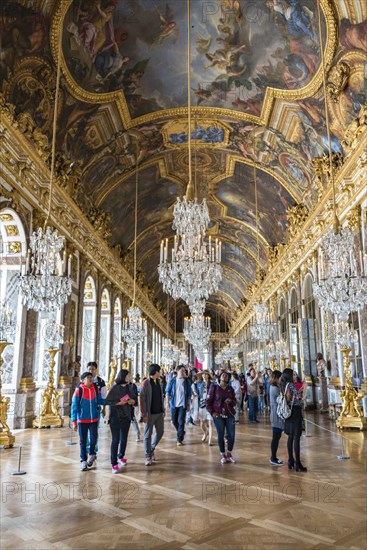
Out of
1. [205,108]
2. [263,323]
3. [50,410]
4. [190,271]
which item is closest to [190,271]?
[190,271]

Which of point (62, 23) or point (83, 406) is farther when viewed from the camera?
point (62, 23)

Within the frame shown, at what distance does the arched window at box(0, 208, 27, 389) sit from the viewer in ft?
30.3

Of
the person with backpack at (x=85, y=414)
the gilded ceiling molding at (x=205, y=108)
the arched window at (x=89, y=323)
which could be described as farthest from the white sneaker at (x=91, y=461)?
the arched window at (x=89, y=323)

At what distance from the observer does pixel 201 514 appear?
12.0ft

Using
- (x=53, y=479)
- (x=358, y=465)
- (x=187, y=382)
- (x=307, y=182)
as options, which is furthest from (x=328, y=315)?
(x=53, y=479)

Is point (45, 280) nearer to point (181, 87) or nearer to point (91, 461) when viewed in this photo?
point (91, 461)

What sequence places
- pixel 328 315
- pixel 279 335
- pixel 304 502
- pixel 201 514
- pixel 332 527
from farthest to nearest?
pixel 279 335 → pixel 328 315 → pixel 304 502 → pixel 201 514 → pixel 332 527

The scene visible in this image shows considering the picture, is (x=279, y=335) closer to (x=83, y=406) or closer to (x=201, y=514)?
(x=83, y=406)

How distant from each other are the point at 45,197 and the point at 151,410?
671 centimetres

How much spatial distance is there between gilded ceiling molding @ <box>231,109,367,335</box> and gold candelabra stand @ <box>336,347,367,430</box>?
3.95 m

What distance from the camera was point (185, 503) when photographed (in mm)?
3979

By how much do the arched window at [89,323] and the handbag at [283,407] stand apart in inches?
438

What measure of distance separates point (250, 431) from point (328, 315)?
186 inches

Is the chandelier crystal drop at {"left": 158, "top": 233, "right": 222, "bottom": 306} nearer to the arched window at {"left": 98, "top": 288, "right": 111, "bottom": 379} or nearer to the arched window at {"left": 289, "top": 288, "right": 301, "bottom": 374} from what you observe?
the arched window at {"left": 289, "top": 288, "right": 301, "bottom": 374}
